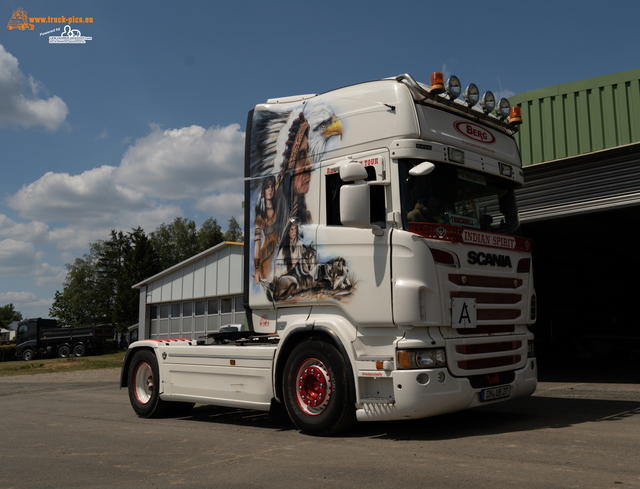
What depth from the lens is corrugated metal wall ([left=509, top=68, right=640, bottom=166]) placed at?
39.2ft

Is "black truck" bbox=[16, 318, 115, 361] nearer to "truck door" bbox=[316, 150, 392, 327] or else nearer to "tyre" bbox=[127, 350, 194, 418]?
"tyre" bbox=[127, 350, 194, 418]

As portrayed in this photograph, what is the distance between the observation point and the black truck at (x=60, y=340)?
43281 millimetres

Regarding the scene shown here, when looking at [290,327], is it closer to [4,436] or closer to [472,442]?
[472,442]

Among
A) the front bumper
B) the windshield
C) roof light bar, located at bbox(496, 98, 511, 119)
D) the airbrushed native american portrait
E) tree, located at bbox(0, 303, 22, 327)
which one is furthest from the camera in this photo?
tree, located at bbox(0, 303, 22, 327)

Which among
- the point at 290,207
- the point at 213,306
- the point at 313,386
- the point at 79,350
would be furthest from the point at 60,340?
the point at 313,386

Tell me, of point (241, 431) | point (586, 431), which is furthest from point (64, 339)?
point (586, 431)

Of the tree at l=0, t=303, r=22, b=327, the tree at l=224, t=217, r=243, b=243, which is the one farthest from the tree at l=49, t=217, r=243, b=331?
the tree at l=0, t=303, r=22, b=327

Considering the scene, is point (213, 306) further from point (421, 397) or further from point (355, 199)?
point (421, 397)

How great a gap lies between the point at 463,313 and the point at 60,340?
4298 centimetres

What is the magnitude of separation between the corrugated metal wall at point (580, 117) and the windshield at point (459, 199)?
19.7ft

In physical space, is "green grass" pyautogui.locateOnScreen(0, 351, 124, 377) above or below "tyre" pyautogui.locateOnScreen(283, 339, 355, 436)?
below

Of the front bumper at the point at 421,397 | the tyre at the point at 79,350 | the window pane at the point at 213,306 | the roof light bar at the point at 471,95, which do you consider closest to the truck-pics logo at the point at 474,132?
the roof light bar at the point at 471,95

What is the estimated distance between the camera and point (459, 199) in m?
6.66

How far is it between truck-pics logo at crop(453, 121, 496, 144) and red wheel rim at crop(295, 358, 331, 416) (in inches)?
122
